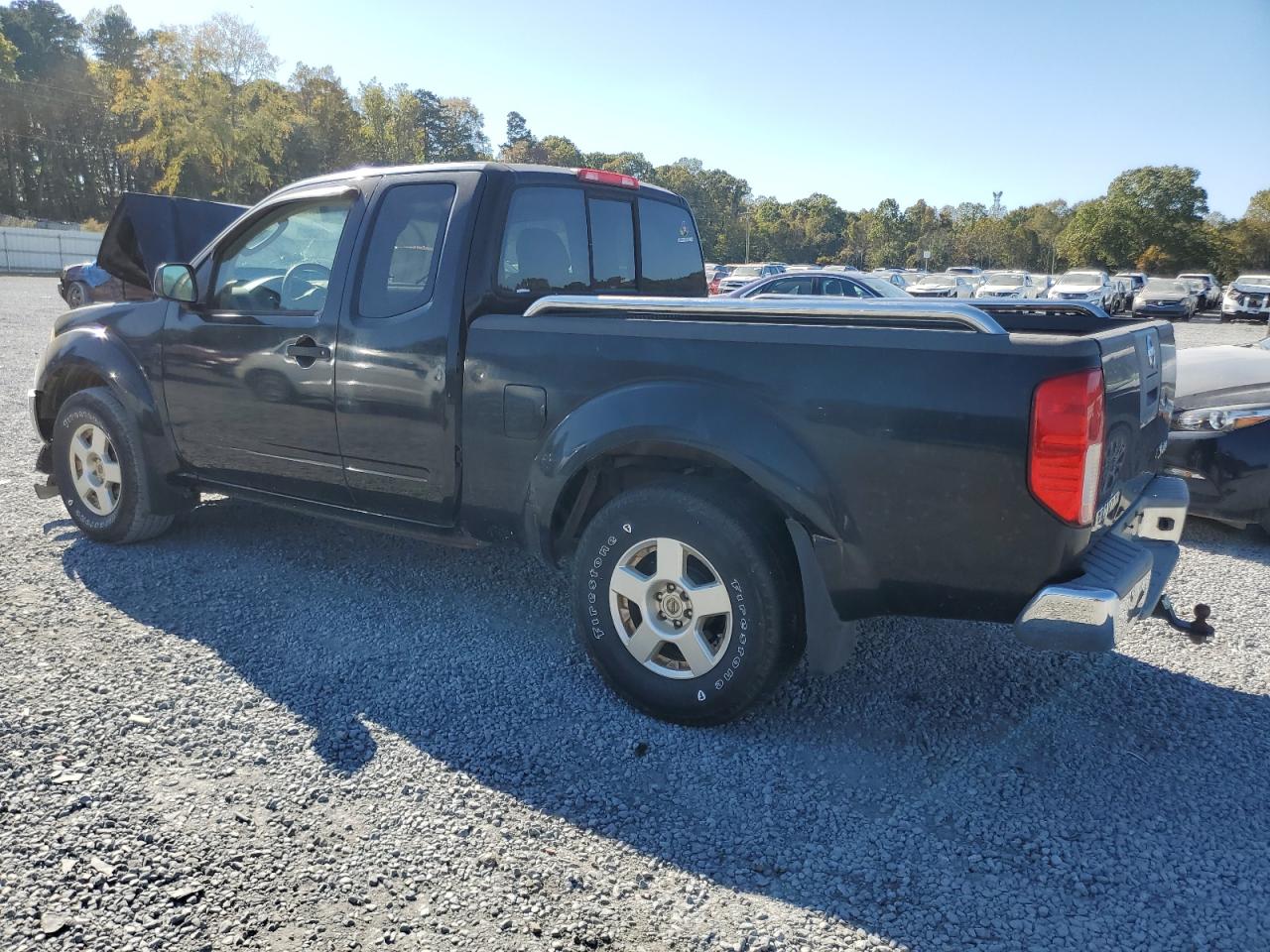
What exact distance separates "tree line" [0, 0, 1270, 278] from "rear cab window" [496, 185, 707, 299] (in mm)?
54754

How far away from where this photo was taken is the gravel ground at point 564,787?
236cm

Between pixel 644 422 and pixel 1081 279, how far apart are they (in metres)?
33.7

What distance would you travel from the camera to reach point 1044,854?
263 centimetres

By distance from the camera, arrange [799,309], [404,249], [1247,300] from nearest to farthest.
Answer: [799,309] → [404,249] → [1247,300]

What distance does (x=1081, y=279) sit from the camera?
32281mm

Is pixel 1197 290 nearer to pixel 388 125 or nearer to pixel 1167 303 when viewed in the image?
pixel 1167 303

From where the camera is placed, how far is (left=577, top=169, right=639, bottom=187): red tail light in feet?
14.3

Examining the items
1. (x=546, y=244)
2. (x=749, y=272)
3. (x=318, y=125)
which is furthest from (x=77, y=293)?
(x=318, y=125)

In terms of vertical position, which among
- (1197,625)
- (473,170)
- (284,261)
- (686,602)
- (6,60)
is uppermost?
(6,60)

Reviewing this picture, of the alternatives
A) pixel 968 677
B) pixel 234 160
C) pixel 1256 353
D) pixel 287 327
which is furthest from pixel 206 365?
pixel 234 160

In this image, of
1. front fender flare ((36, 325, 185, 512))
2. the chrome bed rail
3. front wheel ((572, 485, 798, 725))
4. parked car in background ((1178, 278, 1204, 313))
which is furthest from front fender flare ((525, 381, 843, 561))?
parked car in background ((1178, 278, 1204, 313))

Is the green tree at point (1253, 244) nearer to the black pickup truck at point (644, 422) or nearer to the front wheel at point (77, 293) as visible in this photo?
the front wheel at point (77, 293)

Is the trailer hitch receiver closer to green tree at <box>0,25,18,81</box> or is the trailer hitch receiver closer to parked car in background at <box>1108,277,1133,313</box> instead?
parked car in background at <box>1108,277,1133,313</box>

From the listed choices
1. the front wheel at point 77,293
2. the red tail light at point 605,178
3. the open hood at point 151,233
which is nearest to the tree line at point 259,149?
the front wheel at point 77,293
